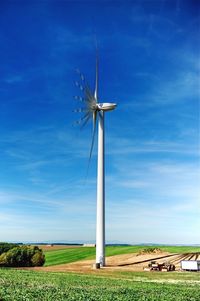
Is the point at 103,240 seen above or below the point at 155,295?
above

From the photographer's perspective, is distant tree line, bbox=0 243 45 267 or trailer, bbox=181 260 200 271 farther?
distant tree line, bbox=0 243 45 267

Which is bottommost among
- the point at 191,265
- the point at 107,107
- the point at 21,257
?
the point at 191,265

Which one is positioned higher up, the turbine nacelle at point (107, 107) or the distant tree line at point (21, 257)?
the turbine nacelle at point (107, 107)

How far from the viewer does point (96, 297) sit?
78.7ft

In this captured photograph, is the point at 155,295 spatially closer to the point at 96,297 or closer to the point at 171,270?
the point at 96,297

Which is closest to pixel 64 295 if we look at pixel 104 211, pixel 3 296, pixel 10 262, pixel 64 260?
pixel 3 296

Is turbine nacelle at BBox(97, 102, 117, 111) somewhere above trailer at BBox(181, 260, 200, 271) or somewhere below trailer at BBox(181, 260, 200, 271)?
above

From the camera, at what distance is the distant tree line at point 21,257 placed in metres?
59.7

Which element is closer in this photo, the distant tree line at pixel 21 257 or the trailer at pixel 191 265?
the trailer at pixel 191 265

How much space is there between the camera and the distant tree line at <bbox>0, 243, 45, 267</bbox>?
59688 millimetres

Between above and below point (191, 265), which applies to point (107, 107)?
above

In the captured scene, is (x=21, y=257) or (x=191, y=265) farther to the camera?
(x=21, y=257)

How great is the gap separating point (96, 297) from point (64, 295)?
205cm

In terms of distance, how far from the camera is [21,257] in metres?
59.9
